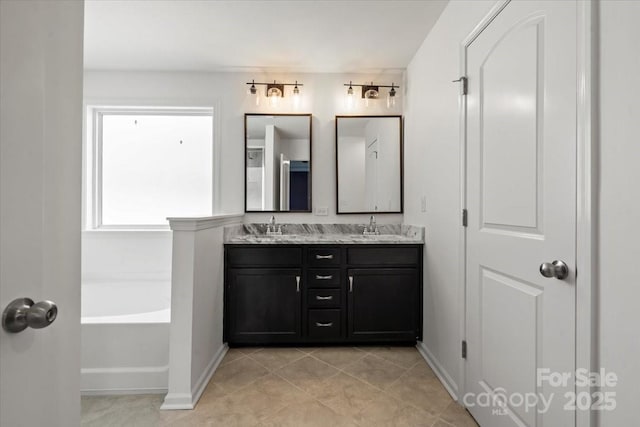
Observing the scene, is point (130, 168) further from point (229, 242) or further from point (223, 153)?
point (229, 242)

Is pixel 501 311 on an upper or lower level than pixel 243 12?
lower

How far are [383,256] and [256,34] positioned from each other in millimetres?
2040

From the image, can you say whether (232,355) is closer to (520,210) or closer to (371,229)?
(371,229)

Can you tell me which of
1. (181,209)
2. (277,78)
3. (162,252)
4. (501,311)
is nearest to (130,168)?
(181,209)

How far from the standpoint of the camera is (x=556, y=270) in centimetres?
101

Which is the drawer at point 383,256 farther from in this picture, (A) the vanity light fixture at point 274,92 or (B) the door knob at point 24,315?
(B) the door knob at point 24,315

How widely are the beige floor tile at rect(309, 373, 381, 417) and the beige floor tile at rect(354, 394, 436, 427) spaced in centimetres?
5

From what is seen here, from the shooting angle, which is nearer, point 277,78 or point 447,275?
point 447,275

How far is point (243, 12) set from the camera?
208cm

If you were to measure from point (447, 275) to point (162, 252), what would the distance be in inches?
101

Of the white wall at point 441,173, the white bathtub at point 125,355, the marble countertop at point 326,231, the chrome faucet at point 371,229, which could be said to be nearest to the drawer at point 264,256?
the marble countertop at point 326,231

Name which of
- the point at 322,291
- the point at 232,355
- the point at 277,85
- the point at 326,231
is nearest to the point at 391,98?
the point at 277,85

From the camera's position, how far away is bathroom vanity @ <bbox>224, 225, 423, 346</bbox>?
2422mm

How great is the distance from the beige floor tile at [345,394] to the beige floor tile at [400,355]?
408mm
